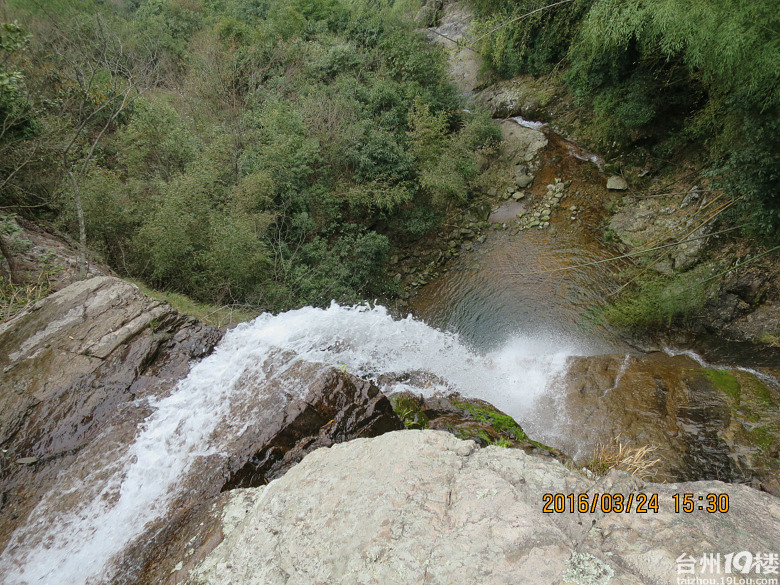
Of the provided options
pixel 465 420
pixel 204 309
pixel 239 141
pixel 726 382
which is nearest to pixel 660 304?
pixel 726 382

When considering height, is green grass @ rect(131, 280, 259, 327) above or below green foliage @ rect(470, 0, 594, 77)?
below

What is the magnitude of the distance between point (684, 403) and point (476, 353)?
317 cm

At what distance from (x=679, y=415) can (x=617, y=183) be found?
656 cm

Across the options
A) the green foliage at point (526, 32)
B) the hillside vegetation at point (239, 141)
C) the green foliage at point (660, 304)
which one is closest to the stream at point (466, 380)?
the green foliage at point (660, 304)

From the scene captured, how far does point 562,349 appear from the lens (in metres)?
6.79

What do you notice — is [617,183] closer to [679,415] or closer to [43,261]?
[679,415]

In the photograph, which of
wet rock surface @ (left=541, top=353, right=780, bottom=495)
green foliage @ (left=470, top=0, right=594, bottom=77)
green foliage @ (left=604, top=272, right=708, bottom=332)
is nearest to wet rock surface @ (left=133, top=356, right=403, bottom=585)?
wet rock surface @ (left=541, top=353, right=780, bottom=495)

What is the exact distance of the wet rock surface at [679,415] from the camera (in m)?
4.46

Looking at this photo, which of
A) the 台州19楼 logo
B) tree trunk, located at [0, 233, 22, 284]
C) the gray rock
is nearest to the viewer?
the 台州19楼 logo

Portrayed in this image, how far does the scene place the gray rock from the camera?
942 centimetres

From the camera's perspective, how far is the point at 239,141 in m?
9.52

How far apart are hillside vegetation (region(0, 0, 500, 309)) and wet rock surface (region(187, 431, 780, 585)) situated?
17.7ft

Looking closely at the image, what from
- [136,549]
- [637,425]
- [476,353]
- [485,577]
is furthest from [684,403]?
[136,549]
